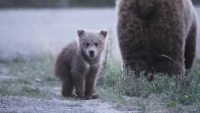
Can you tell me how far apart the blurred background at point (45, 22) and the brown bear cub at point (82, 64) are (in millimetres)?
5018

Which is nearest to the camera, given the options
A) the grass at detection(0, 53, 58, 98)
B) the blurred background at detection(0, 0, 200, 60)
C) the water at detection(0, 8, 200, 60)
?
the grass at detection(0, 53, 58, 98)

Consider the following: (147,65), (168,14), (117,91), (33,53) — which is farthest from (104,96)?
(33,53)

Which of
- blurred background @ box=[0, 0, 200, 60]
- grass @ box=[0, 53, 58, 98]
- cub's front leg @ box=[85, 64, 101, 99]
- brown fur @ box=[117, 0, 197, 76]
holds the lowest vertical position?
blurred background @ box=[0, 0, 200, 60]

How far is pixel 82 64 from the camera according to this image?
8492 millimetres

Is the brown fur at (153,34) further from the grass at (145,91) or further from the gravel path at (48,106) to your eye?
the gravel path at (48,106)

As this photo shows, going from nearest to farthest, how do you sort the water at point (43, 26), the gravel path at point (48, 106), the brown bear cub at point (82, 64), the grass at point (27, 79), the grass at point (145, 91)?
the gravel path at point (48, 106), the grass at point (145, 91), the brown bear cub at point (82, 64), the grass at point (27, 79), the water at point (43, 26)

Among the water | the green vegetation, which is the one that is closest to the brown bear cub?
the green vegetation

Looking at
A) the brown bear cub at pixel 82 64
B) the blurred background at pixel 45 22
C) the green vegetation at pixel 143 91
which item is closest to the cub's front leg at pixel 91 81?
the brown bear cub at pixel 82 64

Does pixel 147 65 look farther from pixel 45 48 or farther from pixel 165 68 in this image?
pixel 45 48

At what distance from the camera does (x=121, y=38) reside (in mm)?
8961

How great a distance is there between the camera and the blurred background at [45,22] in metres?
17.1

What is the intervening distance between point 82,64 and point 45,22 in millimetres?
18015

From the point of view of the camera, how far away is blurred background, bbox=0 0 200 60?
17.1 m

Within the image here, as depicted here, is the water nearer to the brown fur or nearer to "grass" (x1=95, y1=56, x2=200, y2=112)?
the brown fur
